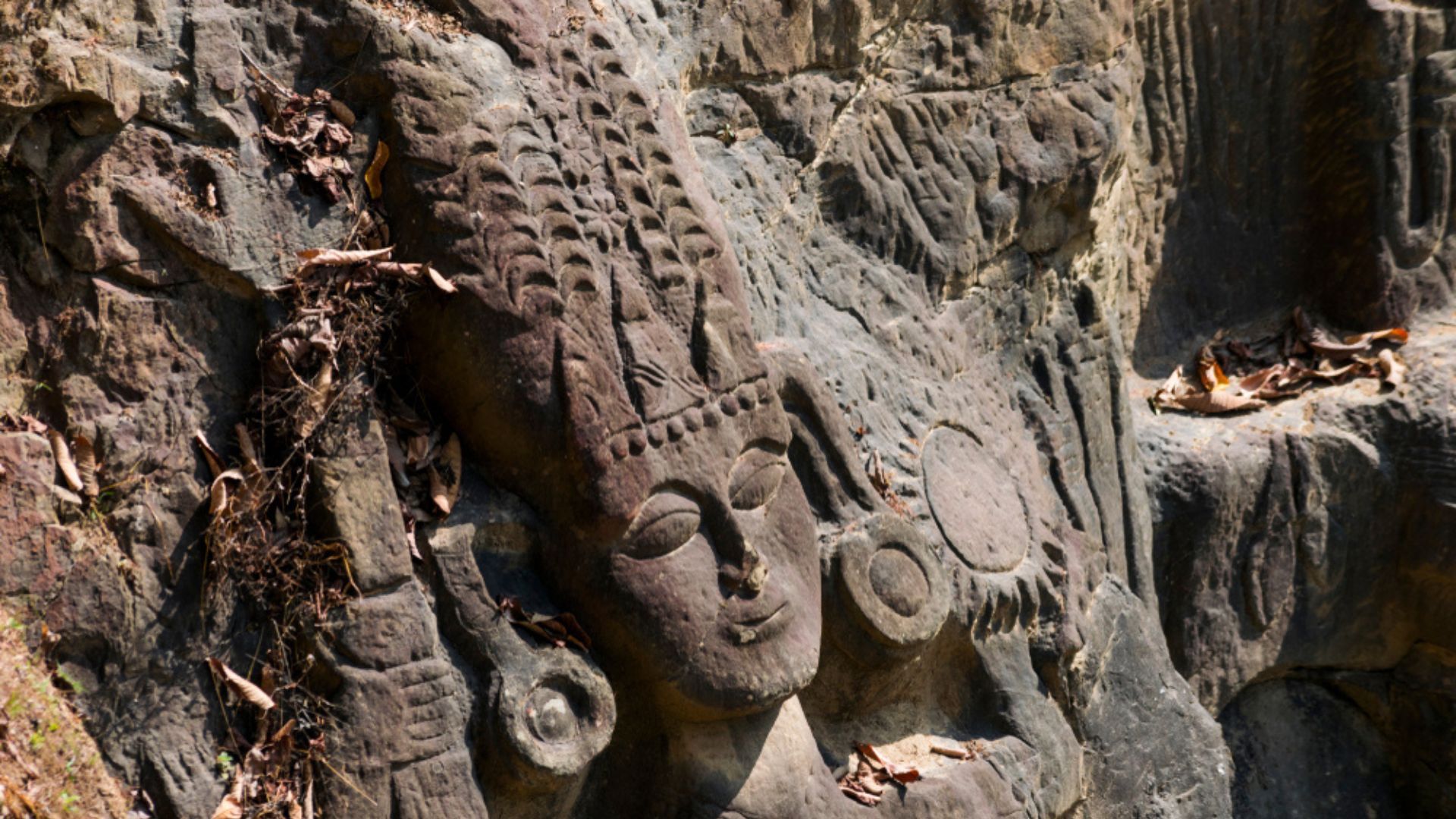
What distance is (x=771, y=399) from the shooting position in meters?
2.86

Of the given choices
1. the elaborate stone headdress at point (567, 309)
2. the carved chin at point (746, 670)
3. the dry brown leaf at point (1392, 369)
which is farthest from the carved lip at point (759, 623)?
the dry brown leaf at point (1392, 369)

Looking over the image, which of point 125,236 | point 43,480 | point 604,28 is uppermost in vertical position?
point 604,28

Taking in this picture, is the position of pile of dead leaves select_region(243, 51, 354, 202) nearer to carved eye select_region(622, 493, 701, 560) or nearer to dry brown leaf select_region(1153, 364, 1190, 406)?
carved eye select_region(622, 493, 701, 560)

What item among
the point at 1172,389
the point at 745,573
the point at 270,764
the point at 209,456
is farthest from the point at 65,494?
the point at 1172,389

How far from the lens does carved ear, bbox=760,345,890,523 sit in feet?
10.4

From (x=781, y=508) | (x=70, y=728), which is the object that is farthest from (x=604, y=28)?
(x=70, y=728)

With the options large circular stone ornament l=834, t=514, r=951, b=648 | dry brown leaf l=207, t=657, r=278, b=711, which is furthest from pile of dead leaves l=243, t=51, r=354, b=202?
large circular stone ornament l=834, t=514, r=951, b=648

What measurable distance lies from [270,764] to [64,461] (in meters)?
0.56

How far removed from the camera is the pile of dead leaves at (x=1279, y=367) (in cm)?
467

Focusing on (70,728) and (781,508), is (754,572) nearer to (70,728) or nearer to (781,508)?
(781,508)

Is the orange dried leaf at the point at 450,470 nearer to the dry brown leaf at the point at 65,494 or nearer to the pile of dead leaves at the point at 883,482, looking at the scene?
the dry brown leaf at the point at 65,494

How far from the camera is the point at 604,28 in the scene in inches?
115

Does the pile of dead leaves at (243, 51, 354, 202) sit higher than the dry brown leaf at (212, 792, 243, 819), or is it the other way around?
the pile of dead leaves at (243, 51, 354, 202)

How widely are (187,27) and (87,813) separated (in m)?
1.26
